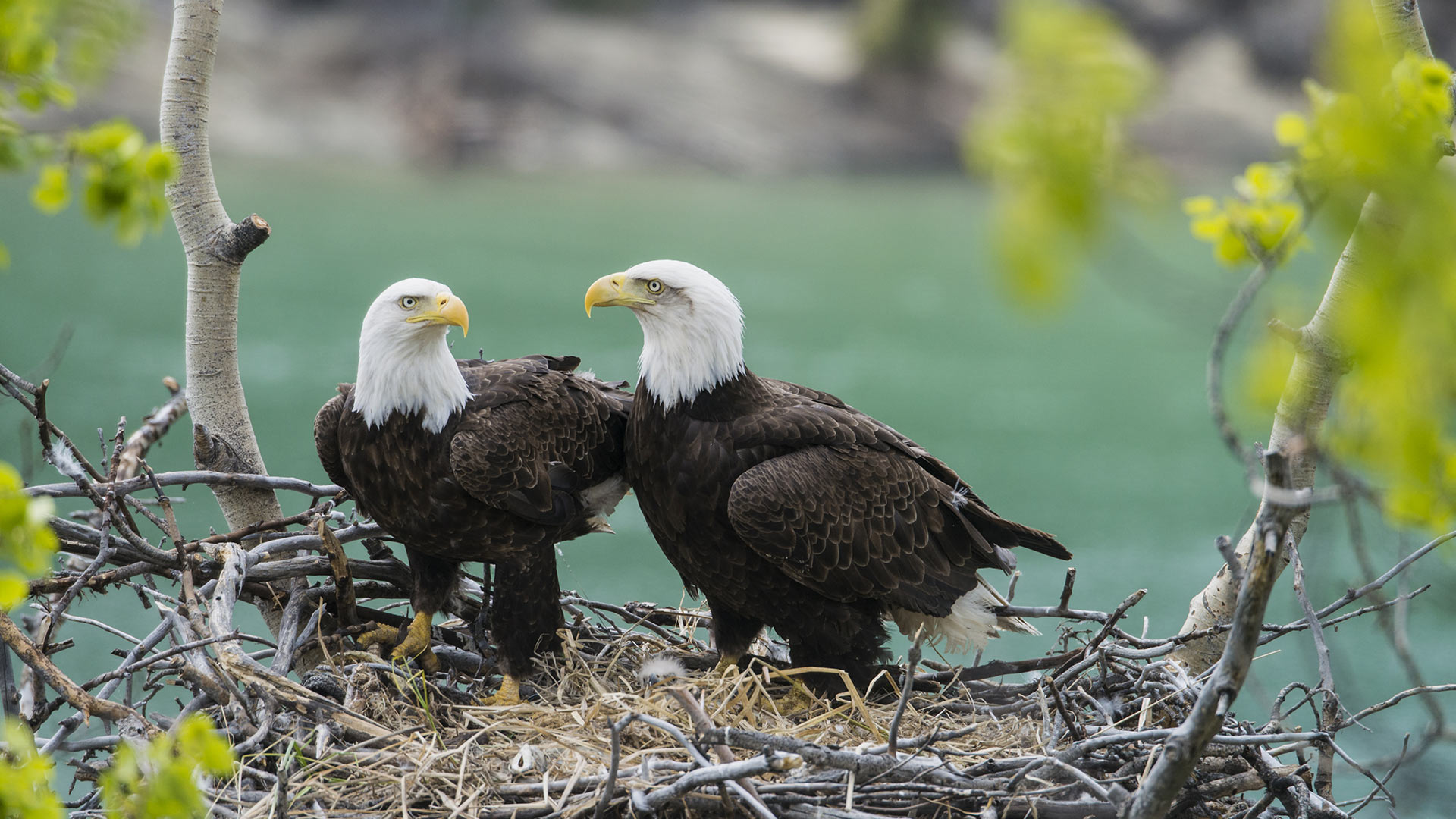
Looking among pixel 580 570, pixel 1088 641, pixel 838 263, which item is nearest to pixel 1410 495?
pixel 1088 641

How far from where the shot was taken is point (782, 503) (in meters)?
3.48

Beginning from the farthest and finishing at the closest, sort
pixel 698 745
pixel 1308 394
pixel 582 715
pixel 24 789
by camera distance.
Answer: pixel 582 715, pixel 698 745, pixel 1308 394, pixel 24 789

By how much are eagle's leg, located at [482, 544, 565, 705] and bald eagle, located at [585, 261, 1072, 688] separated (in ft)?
1.29

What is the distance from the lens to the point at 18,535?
144 cm

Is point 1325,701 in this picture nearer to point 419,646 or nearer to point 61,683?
point 419,646

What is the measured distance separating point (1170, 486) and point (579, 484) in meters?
11.2

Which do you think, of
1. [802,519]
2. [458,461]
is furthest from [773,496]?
[458,461]

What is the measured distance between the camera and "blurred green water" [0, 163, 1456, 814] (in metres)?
9.82

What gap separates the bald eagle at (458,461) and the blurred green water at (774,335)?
3.26 feet

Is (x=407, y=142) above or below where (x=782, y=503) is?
above

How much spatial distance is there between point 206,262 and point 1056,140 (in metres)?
3.26

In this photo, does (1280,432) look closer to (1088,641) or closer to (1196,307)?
(1088,641)

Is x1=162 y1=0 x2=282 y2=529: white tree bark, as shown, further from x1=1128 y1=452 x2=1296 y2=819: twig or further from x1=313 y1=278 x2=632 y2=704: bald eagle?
x1=1128 y1=452 x2=1296 y2=819: twig

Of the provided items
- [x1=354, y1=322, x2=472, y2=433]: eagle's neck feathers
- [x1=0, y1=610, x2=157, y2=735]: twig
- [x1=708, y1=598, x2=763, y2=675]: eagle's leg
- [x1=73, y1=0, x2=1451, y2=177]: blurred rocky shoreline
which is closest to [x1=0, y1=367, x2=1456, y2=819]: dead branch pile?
[x1=0, y1=610, x2=157, y2=735]: twig
